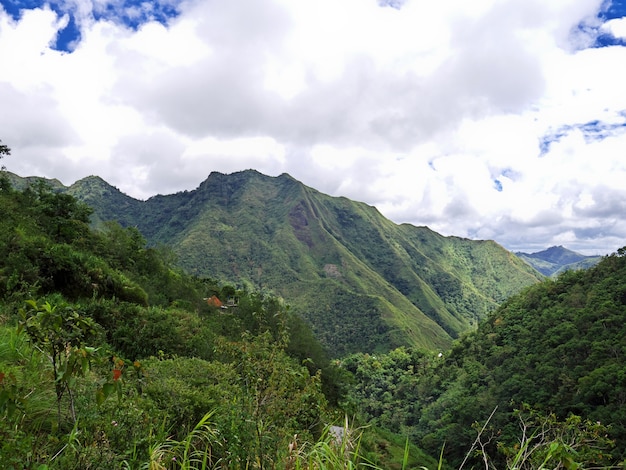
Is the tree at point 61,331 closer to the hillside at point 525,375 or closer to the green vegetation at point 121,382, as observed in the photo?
the green vegetation at point 121,382

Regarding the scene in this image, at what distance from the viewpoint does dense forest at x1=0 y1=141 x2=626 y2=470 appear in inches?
128

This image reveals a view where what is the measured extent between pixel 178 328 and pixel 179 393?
8.28 m

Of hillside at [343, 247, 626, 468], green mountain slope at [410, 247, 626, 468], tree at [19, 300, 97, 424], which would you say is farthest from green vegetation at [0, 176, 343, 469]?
green mountain slope at [410, 247, 626, 468]

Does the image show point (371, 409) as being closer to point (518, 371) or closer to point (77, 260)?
point (518, 371)

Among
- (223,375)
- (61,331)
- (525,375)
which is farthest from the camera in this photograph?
(525,375)

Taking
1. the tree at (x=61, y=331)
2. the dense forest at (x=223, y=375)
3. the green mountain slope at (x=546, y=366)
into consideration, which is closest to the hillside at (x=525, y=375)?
the green mountain slope at (x=546, y=366)

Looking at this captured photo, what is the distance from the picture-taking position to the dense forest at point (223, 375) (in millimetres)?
3250

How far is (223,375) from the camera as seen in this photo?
25.5ft

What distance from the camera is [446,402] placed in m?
56.7

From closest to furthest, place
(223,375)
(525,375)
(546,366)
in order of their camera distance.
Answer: (223,375) < (546,366) < (525,375)

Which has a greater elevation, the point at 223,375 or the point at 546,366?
the point at 223,375

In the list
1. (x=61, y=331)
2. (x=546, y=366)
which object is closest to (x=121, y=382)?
(x=61, y=331)

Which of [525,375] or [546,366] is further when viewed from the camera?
[525,375]

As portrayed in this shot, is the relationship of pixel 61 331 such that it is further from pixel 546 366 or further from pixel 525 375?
pixel 525 375
